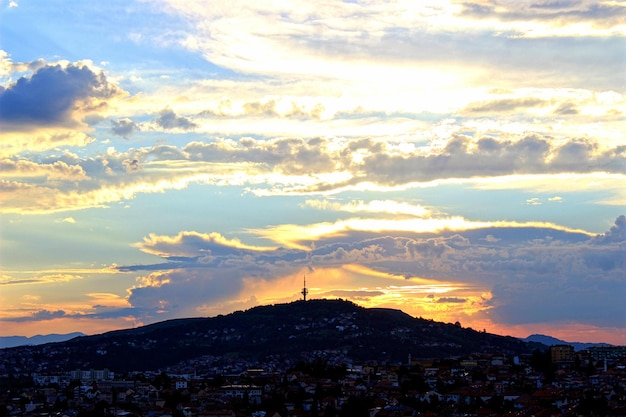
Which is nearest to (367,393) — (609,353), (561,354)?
(561,354)

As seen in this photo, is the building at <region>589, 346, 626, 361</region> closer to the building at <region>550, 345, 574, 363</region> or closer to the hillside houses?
the hillside houses

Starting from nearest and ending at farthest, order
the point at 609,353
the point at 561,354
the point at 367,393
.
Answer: the point at 367,393 → the point at 561,354 → the point at 609,353

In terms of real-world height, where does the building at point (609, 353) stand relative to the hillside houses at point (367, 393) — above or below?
above

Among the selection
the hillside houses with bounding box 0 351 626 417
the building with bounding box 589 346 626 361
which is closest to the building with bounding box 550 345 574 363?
the hillside houses with bounding box 0 351 626 417

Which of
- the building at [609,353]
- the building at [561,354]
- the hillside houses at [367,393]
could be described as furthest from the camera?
the building at [609,353]

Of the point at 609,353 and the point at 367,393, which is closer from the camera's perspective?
the point at 367,393

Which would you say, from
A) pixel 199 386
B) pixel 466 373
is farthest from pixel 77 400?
pixel 466 373

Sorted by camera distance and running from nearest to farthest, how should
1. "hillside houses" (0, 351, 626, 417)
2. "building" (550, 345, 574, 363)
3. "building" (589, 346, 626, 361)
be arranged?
1. "hillside houses" (0, 351, 626, 417)
2. "building" (550, 345, 574, 363)
3. "building" (589, 346, 626, 361)

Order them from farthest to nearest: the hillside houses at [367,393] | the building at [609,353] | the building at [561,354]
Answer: the building at [609,353]
the building at [561,354]
the hillside houses at [367,393]

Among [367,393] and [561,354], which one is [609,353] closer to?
[561,354]

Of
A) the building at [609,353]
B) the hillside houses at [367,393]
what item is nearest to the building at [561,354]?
the hillside houses at [367,393]

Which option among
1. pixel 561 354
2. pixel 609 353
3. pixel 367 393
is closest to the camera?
pixel 367 393

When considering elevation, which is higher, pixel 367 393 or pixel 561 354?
pixel 561 354

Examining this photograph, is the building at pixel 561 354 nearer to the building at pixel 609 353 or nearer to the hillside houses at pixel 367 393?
the hillside houses at pixel 367 393
